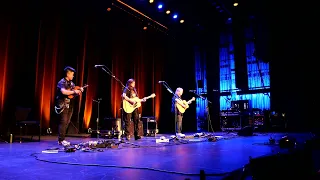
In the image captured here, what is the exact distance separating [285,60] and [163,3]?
252 inches

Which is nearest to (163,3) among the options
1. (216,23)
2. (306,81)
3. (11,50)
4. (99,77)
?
(99,77)

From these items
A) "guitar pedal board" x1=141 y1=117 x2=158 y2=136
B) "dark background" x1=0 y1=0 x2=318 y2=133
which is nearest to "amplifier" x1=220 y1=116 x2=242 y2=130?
"dark background" x1=0 y1=0 x2=318 y2=133

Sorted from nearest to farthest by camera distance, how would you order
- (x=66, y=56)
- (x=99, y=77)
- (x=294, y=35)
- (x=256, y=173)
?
1. (x=256, y=173)
2. (x=66, y=56)
3. (x=99, y=77)
4. (x=294, y=35)

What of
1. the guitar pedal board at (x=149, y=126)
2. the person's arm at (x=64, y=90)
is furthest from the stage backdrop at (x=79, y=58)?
the person's arm at (x=64, y=90)

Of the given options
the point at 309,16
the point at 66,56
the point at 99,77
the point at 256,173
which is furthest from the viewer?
the point at 309,16

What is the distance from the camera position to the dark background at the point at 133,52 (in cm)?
781

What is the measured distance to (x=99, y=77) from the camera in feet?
32.9

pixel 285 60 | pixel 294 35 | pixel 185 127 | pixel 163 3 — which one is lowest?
pixel 185 127

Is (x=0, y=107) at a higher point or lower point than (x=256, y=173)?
higher

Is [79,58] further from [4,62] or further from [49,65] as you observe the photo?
[4,62]

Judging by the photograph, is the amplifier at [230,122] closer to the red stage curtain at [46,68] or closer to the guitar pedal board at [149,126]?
the guitar pedal board at [149,126]

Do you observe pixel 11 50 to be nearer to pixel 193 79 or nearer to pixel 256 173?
pixel 256 173

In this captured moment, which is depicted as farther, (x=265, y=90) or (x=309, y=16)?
(x=265, y=90)

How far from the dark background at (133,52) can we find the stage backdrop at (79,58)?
28 mm
